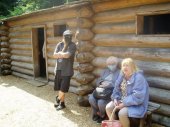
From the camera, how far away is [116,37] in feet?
23.3

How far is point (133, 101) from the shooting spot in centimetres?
507

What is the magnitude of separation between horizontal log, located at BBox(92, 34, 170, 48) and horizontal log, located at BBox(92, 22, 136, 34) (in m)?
0.10

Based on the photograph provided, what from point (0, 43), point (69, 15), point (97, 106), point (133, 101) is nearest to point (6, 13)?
A: point (0, 43)

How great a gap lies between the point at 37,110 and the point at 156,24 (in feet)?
15.1

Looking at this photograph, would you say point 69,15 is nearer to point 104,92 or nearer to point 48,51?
point 48,51

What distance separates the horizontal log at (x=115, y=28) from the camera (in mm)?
6621

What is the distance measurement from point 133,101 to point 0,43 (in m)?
11.3

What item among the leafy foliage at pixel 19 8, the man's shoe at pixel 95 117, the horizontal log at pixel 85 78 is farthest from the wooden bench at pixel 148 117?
the leafy foliage at pixel 19 8

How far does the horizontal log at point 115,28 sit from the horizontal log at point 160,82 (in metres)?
1.29

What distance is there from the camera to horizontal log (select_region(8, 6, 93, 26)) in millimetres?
7543

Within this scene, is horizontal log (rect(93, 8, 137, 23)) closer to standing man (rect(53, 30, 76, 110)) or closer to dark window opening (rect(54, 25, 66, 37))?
standing man (rect(53, 30, 76, 110))

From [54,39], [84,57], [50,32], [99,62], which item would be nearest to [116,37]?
[99,62]

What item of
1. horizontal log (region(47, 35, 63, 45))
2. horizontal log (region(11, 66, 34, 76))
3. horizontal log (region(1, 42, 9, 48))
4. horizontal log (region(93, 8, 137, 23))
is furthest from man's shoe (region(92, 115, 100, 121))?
horizontal log (region(1, 42, 9, 48))

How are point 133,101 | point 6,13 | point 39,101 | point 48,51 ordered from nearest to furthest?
point 133,101, point 39,101, point 48,51, point 6,13
